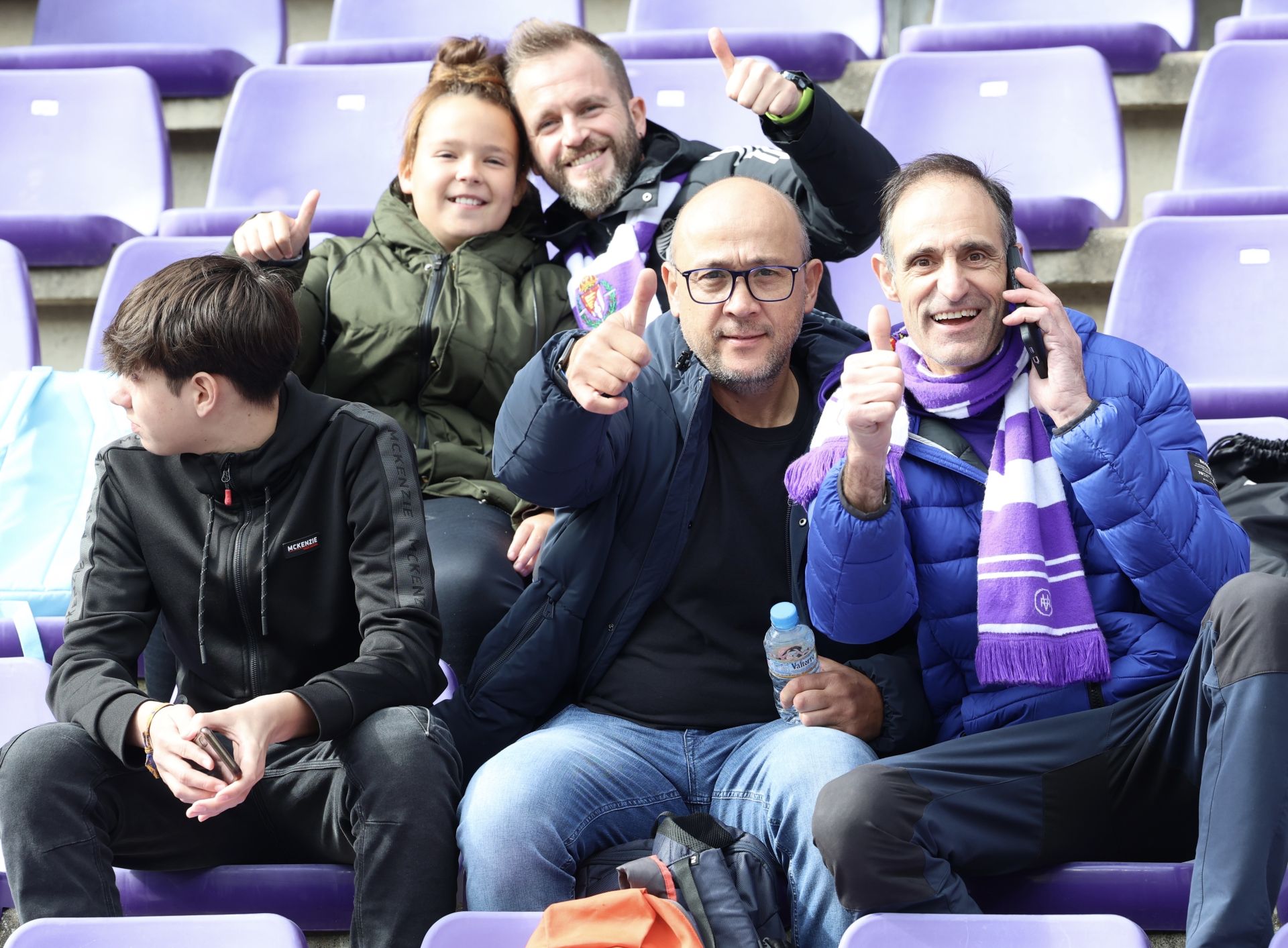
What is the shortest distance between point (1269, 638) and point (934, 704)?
18.1 inches

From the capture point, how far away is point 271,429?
5.77 ft

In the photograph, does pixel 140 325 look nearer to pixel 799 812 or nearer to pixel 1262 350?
pixel 799 812

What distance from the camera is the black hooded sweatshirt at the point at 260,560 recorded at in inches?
67.4

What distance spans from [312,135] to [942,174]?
1.78 metres

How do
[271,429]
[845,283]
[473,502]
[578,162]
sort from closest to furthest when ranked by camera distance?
1. [271,429]
2. [473,502]
3. [578,162]
4. [845,283]

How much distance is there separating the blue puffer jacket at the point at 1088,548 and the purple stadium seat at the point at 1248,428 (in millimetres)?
411

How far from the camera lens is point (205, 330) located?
1704mm

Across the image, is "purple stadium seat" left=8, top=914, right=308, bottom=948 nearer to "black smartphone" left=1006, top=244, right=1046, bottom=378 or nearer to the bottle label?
the bottle label

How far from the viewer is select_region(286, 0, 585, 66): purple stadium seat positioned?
3.43 m

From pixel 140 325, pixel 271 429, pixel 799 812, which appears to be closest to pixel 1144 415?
pixel 799 812

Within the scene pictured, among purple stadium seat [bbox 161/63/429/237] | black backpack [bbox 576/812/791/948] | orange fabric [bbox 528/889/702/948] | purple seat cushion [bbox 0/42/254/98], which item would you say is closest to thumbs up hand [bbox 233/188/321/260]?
purple stadium seat [bbox 161/63/429/237]

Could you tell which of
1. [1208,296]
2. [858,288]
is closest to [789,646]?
[858,288]

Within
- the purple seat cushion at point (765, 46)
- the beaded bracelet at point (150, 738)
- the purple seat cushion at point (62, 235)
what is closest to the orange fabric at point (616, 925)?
the beaded bracelet at point (150, 738)

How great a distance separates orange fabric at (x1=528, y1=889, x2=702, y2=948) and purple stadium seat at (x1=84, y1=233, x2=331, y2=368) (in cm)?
150
